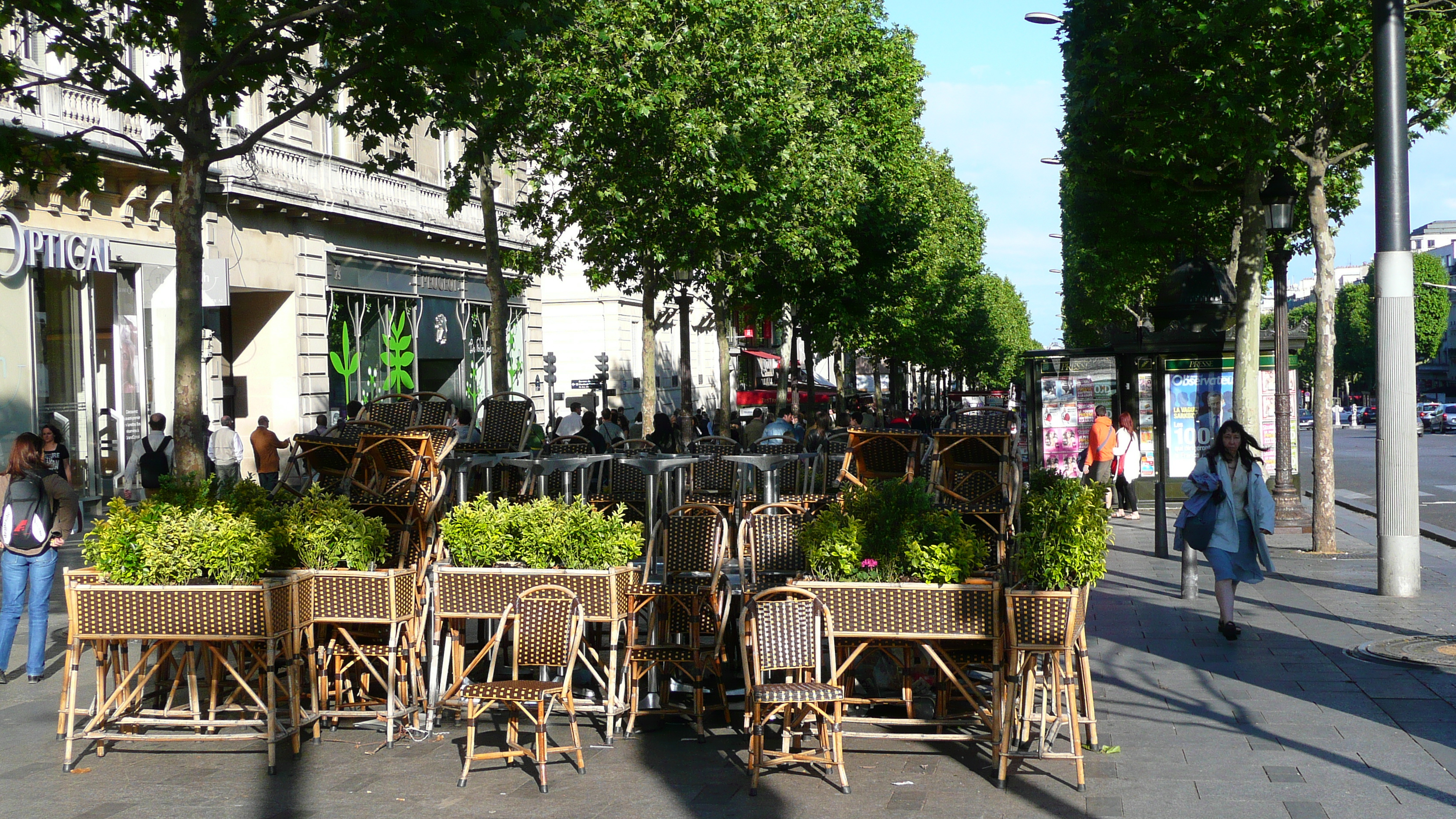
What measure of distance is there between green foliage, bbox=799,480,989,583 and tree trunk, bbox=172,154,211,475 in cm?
489

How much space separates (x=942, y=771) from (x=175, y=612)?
383cm

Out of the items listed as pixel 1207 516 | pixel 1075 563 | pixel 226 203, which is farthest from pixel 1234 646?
pixel 226 203

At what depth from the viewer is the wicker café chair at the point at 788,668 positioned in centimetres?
639

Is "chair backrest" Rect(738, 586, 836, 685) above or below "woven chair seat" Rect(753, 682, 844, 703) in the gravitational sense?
above

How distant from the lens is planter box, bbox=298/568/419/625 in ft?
23.9

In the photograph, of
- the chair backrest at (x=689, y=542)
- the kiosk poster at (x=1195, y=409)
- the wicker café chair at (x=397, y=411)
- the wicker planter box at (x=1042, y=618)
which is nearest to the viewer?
the wicker planter box at (x=1042, y=618)

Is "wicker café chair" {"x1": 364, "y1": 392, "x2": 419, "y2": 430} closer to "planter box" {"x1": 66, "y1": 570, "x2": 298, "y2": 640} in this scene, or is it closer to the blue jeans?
the blue jeans

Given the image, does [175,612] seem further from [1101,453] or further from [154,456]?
[1101,453]

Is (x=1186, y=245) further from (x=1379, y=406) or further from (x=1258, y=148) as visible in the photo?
(x=1379, y=406)

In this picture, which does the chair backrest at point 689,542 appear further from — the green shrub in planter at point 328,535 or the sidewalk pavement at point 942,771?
the green shrub in planter at point 328,535

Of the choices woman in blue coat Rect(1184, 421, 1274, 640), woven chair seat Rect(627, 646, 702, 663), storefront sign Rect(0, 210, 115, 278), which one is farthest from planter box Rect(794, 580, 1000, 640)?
storefront sign Rect(0, 210, 115, 278)

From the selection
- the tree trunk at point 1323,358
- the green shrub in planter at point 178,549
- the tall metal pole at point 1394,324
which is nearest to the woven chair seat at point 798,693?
the green shrub in planter at point 178,549

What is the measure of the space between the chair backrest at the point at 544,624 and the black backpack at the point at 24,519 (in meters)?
4.32

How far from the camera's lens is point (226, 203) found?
73.7ft
